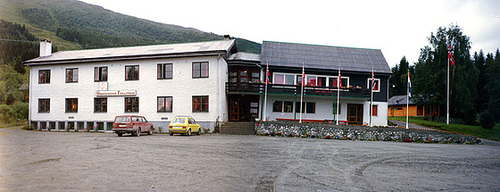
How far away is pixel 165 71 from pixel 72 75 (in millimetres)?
9179

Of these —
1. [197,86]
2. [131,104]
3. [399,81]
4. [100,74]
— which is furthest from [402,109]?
[100,74]

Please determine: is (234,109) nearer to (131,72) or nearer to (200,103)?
(200,103)

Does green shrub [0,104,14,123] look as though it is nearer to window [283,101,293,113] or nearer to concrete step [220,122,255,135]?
concrete step [220,122,255,135]

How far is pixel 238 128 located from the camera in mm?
25078

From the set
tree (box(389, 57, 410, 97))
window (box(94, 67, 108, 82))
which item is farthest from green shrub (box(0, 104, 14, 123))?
tree (box(389, 57, 410, 97))

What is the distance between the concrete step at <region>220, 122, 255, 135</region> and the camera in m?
24.6

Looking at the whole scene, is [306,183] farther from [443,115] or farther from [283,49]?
[443,115]

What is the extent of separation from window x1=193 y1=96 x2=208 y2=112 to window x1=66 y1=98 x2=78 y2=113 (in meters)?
11.4

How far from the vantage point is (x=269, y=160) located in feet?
36.0

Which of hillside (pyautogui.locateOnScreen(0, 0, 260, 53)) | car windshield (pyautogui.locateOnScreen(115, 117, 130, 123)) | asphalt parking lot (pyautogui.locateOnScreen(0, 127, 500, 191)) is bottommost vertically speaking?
asphalt parking lot (pyautogui.locateOnScreen(0, 127, 500, 191))

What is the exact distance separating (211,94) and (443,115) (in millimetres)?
40161

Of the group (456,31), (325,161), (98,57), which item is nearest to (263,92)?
(98,57)

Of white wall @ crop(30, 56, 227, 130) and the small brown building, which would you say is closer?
white wall @ crop(30, 56, 227, 130)

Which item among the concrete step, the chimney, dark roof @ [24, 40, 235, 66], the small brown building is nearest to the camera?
the concrete step
